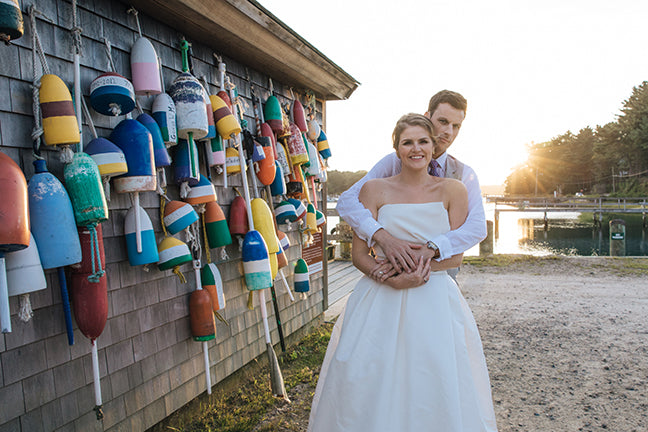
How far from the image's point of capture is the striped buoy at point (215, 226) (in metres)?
2.83

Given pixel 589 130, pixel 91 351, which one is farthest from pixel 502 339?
pixel 589 130

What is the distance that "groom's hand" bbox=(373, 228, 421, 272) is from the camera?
187 cm

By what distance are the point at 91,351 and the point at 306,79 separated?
3.05 m

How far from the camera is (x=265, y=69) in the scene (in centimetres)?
375

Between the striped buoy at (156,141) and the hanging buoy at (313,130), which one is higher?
the hanging buoy at (313,130)

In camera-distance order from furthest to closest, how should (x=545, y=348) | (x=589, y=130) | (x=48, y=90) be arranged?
(x=589, y=130) < (x=545, y=348) < (x=48, y=90)

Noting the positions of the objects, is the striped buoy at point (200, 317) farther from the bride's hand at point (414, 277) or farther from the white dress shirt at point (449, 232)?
the bride's hand at point (414, 277)


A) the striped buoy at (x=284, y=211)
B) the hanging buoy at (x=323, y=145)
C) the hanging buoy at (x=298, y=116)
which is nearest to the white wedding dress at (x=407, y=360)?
the striped buoy at (x=284, y=211)

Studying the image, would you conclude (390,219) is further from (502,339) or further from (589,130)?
(589,130)

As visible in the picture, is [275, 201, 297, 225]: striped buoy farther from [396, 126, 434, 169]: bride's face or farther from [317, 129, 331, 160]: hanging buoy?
[396, 126, 434, 169]: bride's face

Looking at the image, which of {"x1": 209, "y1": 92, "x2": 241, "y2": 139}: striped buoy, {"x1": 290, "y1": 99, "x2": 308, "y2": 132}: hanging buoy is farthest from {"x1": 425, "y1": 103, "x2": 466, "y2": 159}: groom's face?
{"x1": 290, "y1": 99, "x2": 308, "y2": 132}: hanging buoy

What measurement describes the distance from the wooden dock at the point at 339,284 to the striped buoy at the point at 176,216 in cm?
275

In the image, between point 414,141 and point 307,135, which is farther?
point 307,135

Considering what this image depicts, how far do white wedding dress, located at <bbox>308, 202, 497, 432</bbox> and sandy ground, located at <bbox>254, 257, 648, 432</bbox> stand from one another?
1131 millimetres
